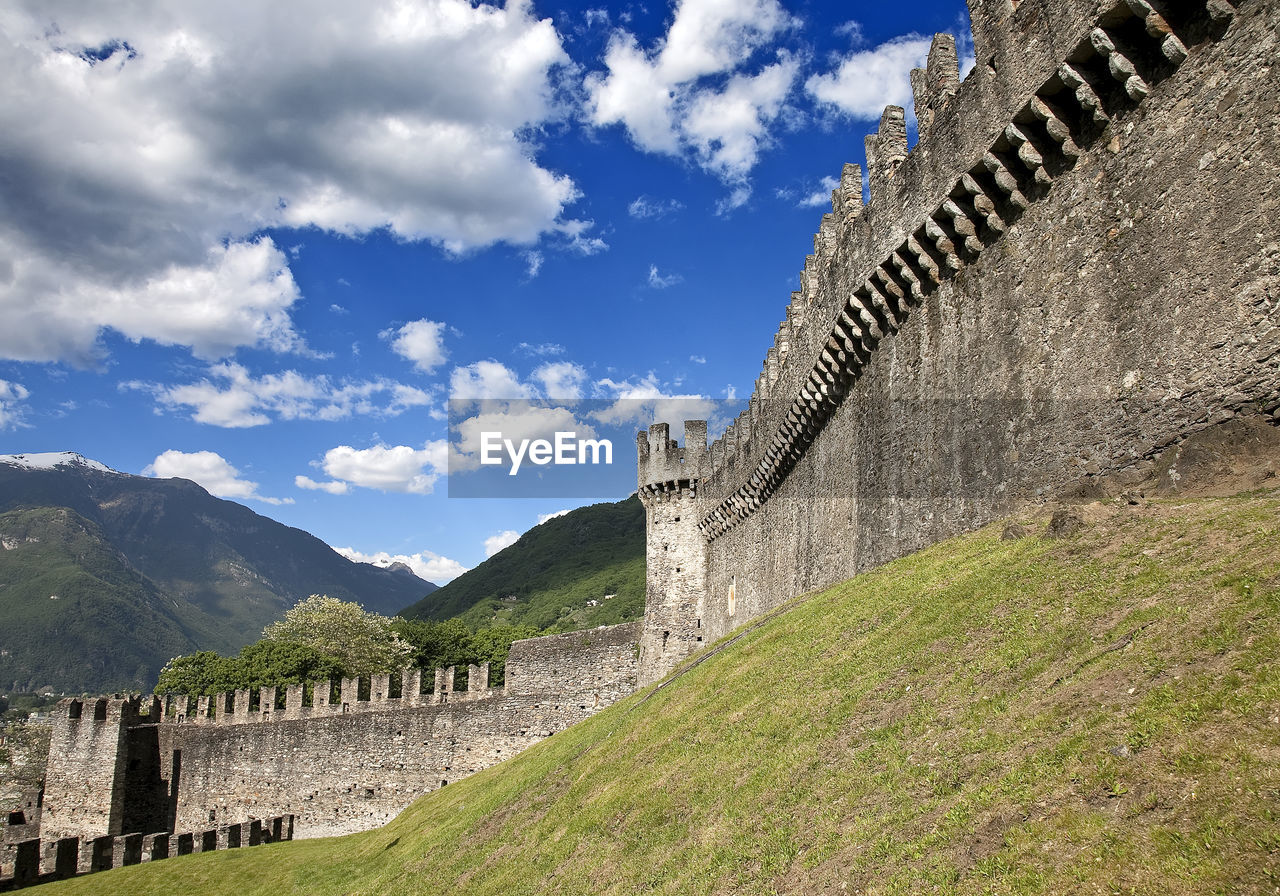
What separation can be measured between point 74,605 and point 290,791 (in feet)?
608

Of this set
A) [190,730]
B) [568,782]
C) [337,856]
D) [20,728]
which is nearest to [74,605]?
[20,728]

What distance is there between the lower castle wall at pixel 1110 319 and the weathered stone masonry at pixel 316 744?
17360 millimetres

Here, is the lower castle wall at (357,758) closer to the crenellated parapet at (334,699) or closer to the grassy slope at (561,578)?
the crenellated parapet at (334,699)

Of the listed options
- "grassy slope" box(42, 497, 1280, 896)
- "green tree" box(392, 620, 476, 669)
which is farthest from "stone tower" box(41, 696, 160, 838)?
"grassy slope" box(42, 497, 1280, 896)

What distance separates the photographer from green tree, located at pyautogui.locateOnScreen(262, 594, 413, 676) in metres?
54.8

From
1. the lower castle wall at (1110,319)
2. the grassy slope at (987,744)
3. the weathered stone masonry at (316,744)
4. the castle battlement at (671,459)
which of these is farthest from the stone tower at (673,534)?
the grassy slope at (987,744)

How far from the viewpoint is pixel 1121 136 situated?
9250mm

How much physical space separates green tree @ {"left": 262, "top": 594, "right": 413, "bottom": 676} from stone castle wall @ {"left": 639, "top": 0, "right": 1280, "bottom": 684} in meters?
43.3

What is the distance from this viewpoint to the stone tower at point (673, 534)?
31.5 meters

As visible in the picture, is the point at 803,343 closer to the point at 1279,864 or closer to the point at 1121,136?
the point at 1121,136

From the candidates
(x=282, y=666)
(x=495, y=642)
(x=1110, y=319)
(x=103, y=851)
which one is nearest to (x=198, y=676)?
(x=282, y=666)

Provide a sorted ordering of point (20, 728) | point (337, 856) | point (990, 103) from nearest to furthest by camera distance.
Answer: point (990, 103), point (337, 856), point (20, 728)

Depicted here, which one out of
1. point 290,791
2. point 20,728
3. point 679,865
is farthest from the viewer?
point 20,728

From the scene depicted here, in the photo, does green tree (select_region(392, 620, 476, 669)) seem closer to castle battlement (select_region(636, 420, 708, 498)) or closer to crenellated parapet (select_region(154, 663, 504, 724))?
crenellated parapet (select_region(154, 663, 504, 724))
